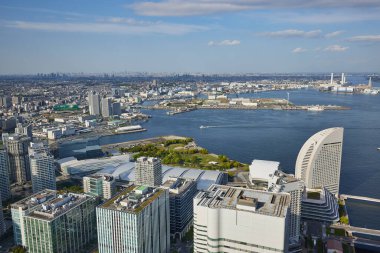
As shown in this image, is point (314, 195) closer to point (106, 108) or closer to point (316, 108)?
point (106, 108)

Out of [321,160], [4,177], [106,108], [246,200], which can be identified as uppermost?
[246,200]

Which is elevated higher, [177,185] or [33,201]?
[33,201]

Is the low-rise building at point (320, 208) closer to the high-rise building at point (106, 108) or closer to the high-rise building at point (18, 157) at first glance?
the high-rise building at point (18, 157)

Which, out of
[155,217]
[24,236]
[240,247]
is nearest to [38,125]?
[24,236]

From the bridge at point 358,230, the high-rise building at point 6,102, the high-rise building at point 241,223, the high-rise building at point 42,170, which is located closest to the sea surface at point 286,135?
the bridge at point 358,230

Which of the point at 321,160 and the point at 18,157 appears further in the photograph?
the point at 18,157

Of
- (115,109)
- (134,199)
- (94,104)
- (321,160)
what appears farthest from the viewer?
(115,109)

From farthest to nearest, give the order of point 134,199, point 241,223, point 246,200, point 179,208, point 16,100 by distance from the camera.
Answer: point 16,100 → point 179,208 → point 134,199 → point 246,200 → point 241,223

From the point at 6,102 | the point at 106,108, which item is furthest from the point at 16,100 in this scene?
the point at 106,108
